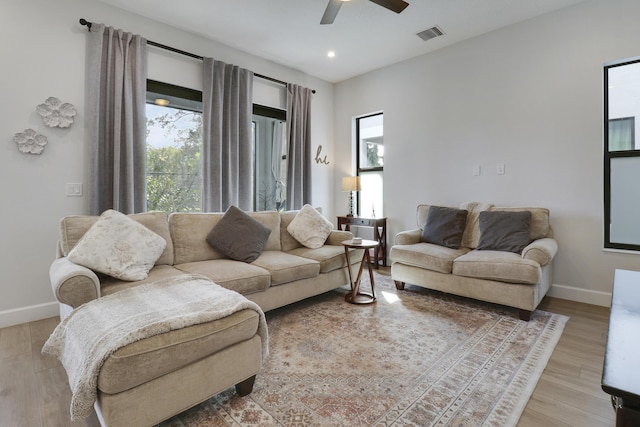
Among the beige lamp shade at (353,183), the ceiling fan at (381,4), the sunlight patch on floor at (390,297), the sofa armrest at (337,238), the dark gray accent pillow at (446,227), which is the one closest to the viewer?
the ceiling fan at (381,4)

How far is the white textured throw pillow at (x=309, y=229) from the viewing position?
3438mm

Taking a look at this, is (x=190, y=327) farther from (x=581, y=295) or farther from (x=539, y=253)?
(x=581, y=295)

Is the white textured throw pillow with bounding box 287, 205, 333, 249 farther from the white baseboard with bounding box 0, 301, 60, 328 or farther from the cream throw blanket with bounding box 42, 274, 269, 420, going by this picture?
the white baseboard with bounding box 0, 301, 60, 328

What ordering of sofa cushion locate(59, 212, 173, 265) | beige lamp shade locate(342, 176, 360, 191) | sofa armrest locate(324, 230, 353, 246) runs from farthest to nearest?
beige lamp shade locate(342, 176, 360, 191) → sofa armrest locate(324, 230, 353, 246) → sofa cushion locate(59, 212, 173, 265)

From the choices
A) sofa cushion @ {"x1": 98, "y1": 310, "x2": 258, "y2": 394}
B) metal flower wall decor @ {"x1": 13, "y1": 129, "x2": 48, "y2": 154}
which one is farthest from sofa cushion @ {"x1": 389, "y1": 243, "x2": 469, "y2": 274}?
metal flower wall decor @ {"x1": 13, "y1": 129, "x2": 48, "y2": 154}

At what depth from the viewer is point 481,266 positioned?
2789mm

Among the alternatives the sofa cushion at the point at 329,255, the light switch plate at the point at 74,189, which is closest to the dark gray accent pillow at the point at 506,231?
the sofa cushion at the point at 329,255

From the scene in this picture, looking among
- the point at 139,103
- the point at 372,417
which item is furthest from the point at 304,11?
the point at 372,417

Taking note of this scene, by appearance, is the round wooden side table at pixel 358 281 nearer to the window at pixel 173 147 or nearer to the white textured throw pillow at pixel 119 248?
the white textured throw pillow at pixel 119 248

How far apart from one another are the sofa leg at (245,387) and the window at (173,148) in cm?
243

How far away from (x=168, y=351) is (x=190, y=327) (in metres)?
0.13

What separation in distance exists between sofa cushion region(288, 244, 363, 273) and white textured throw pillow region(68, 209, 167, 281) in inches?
53.2

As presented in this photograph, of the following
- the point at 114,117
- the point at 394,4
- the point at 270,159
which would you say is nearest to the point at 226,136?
the point at 270,159

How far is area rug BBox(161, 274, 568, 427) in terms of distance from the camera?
153 centimetres
